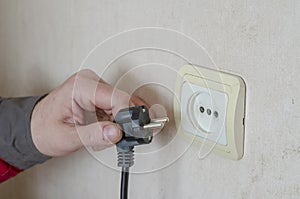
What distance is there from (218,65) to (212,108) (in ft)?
0.14

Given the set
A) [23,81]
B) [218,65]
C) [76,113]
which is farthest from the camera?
[23,81]

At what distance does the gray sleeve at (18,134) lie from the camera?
0.70 metres

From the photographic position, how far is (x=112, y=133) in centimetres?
53

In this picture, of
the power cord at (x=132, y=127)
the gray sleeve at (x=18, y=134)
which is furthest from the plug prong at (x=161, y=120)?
the gray sleeve at (x=18, y=134)

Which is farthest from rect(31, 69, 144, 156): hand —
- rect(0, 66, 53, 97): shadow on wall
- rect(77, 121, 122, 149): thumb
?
rect(0, 66, 53, 97): shadow on wall

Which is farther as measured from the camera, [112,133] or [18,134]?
[18,134]

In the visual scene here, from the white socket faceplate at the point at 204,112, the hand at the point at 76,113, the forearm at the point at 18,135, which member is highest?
the white socket faceplate at the point at 204,112

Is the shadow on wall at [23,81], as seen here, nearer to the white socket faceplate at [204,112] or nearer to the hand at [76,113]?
the hand at [76,113]

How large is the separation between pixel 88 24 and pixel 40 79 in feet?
0.67

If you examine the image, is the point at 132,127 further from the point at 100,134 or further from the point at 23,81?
the point at 23,81

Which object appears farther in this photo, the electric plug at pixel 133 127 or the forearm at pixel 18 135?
the forearm at pixel 18 135

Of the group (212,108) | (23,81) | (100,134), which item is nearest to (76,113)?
(100,134)

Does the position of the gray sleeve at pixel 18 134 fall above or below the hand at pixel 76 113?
below

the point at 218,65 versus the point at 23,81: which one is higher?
the point at 218,65
